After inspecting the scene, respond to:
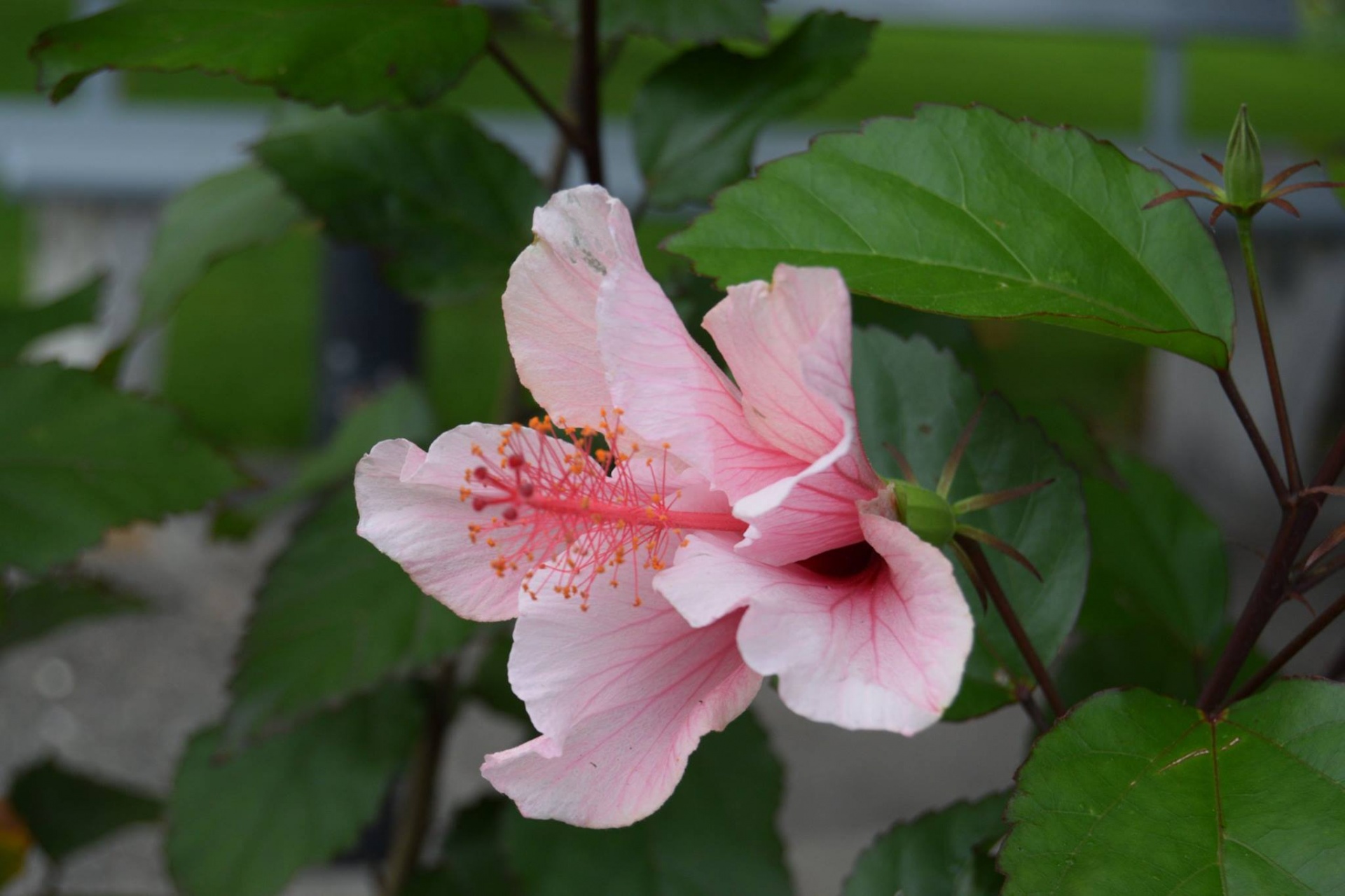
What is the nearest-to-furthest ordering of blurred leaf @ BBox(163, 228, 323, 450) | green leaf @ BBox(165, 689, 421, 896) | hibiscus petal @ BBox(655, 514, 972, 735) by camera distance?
hibiscus petal @ BBox(655, 514, 972, 735)
green leaf @ BBox(165, 689, 421, 896)
blurred leaf @ BBox(163, 228, 323, 450)

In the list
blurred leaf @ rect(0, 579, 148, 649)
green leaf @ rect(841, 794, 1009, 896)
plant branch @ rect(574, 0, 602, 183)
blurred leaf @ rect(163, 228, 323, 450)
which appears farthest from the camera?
blurred leaf @ rect(163, 228, 323, 450)

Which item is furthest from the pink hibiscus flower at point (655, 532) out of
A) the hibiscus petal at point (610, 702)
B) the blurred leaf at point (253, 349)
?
the blurred leaf at point (253, 349)

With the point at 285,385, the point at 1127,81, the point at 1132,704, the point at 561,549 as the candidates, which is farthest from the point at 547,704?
the point at 1127,81

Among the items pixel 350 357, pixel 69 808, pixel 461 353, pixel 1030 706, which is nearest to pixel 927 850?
pixel 1030 706

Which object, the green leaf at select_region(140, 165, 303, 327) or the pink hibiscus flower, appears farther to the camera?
the green leaf at select_region(140, 165, 303, 327)

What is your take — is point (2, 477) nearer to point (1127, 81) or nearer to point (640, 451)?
point (640, 451)

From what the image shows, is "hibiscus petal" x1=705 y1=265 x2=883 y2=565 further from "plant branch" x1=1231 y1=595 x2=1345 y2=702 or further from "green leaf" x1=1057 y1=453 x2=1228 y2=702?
"green leaf" x1=1057 y1=453 x2=1228 y2=702

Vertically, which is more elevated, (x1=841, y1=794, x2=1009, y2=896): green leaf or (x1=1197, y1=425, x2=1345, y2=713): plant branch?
(x1=1197, y1=425, x2=1345, y2=713): plant branch

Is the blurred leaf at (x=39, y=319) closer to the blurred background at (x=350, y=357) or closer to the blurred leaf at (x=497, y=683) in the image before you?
the blurred background at (x=350, y=357)

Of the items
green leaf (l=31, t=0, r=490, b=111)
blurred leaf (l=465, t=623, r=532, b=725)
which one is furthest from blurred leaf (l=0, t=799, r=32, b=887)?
green leaf (l=31, t=0, r=490, b=111)
